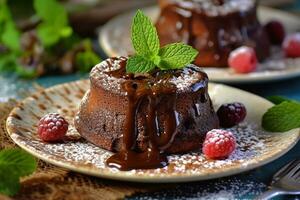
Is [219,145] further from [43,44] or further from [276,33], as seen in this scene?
[276,33]

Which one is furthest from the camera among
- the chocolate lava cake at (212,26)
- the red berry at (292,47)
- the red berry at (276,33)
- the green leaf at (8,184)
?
the red berry at (276,33)

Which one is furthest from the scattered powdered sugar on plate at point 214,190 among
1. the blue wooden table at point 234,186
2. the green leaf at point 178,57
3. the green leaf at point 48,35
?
the green leaf at point 48,35

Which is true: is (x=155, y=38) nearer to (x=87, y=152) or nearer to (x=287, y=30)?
(x=87, y=152)

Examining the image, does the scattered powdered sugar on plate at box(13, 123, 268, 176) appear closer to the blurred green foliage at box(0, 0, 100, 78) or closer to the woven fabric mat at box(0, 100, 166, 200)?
the woven fabric mat at box(0, 100, 166, 200)

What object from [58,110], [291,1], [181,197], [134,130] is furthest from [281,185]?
[291,1]

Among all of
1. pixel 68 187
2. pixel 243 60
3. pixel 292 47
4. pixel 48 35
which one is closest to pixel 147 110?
pixel 68 187

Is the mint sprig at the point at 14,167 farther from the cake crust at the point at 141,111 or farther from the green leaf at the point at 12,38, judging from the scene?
the green leaf at the point at 12,38

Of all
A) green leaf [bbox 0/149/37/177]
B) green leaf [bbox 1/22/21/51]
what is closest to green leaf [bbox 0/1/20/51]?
green leaf [bbox 1/22/21/51]
